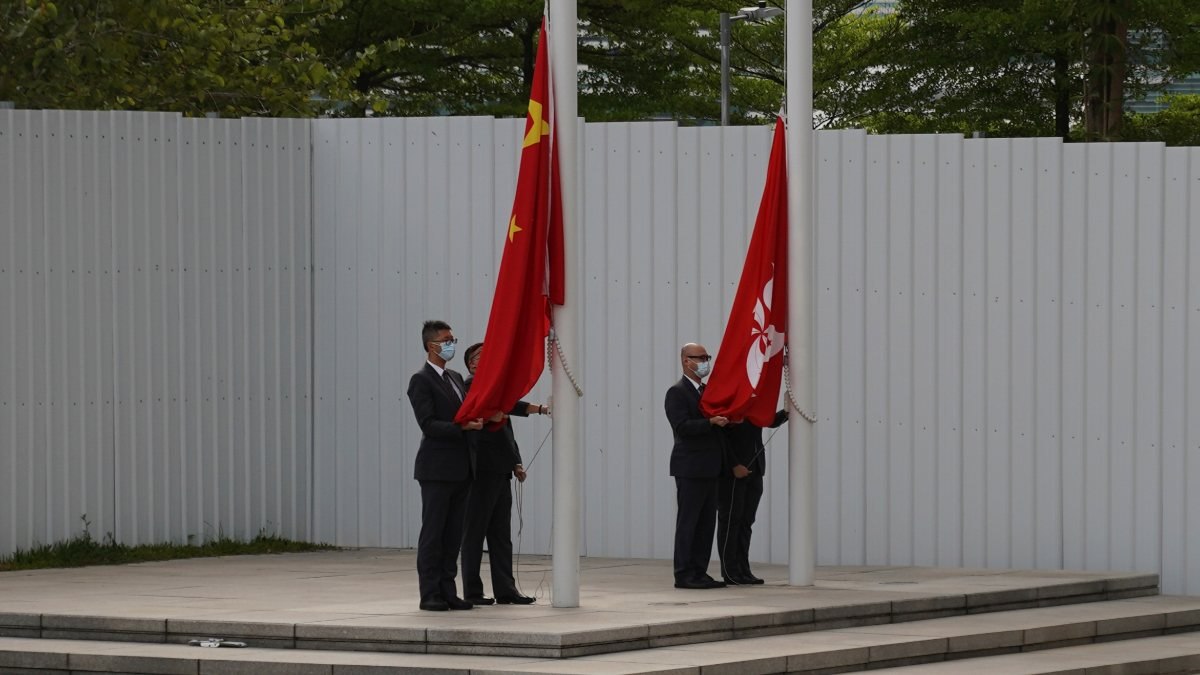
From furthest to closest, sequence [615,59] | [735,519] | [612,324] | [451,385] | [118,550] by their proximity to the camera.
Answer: [615,59], [612,324], [118,550], [735,519], [451,385]

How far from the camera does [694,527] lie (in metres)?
14.7

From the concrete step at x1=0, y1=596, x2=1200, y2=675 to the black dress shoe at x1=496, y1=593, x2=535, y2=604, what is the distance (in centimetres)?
156

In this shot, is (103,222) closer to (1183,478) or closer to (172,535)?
(172,535)

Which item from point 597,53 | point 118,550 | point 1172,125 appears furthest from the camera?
point 597,53

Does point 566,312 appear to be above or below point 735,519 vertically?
above

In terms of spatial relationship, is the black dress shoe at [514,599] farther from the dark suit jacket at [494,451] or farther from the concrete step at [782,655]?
the concrete step at [782,655]

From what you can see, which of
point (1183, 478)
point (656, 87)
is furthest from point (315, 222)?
point (656, 87)

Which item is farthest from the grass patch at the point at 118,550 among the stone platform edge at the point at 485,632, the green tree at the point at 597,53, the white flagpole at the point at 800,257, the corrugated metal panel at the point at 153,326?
the green tree at the point at 597,53

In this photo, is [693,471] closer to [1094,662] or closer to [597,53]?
[1094,662]

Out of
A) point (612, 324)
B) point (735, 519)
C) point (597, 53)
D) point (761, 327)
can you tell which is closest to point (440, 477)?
point (761, 327)

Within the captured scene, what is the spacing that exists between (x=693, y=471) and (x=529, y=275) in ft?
8.85

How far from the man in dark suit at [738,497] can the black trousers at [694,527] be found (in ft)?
0.30

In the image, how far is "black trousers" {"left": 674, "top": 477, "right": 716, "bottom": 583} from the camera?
14672 mm

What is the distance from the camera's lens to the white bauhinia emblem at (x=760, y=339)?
14.2 meters
